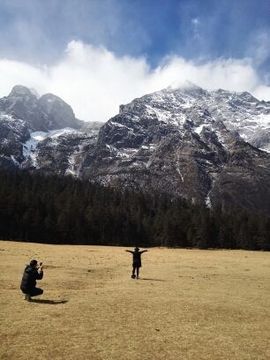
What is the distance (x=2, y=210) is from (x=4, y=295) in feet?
401

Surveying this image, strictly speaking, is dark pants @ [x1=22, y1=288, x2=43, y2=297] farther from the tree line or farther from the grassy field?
the tree line

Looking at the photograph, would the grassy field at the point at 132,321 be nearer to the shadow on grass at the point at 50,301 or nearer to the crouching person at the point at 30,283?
the shadow on grass at the point at 50,301

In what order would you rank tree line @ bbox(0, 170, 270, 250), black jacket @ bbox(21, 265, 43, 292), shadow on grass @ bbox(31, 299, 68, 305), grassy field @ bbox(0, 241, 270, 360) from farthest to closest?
tree line @ bbox(0, 170, 270, 250)
black jacket @ bbox(21, 265, 43, 292)
shadow on grass @ bbox(31, 299, 68, 305)
grassy field @ bbox(0, 241, 270, 360)

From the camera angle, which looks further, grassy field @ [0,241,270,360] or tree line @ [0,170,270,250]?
tree line @ [0,170,270,250]

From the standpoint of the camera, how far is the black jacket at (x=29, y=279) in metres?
28.7

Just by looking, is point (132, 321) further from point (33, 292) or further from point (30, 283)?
point (30, 283)

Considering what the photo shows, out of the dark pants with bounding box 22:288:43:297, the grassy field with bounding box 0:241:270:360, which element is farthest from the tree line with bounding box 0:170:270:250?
the dark pants with bounding box 22:288:43:297

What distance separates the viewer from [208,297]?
34.1m

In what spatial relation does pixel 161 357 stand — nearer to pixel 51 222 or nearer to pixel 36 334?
pixel 36 334

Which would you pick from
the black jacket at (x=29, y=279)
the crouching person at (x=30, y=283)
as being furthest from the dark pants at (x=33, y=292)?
the black jacket at (x=29, y=279)

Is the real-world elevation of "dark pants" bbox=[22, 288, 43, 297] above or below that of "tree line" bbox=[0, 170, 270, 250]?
below

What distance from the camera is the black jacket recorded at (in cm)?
2868

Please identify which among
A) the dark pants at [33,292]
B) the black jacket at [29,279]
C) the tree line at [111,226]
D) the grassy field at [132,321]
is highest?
the tree line at [111,226]

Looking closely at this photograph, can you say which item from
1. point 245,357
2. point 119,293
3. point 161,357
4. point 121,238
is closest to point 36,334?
point 161,357
